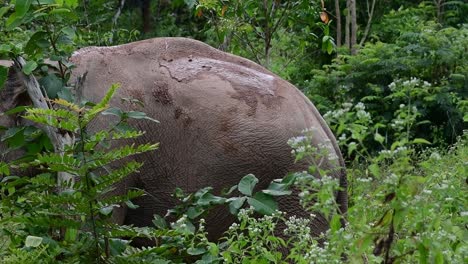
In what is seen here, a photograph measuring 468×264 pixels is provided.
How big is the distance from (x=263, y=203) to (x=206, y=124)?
1.97 metres

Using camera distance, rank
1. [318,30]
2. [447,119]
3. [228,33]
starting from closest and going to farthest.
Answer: [228,33] < [447,119] < [318,30]

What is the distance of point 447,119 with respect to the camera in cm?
1123

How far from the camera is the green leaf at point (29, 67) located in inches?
174

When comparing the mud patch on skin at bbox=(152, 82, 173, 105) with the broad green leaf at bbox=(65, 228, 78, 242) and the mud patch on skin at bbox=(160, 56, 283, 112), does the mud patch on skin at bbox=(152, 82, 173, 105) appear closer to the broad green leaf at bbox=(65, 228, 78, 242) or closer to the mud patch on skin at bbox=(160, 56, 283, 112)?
the mud patch on skin at bbox=(160, 56, 283, 112)

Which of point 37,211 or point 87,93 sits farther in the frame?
point 87,93

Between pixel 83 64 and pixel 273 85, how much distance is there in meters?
1.20

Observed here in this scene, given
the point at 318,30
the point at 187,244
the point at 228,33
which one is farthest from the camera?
the point at 318,30

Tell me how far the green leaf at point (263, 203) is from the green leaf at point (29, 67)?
1196mm

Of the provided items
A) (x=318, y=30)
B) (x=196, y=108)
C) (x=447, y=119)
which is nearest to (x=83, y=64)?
(x=196, y=108)

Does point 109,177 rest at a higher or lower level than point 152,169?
higher

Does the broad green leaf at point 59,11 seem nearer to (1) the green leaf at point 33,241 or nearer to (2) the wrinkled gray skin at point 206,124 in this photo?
(1) the green leaf at point 33,241

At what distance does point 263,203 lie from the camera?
4.02 metres

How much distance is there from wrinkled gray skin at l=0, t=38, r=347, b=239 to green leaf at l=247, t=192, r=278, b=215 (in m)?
1.81

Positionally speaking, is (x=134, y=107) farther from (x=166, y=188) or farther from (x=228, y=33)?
(x=228, y=33)
